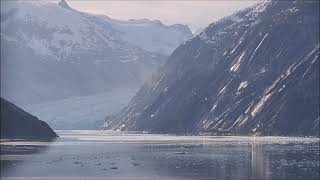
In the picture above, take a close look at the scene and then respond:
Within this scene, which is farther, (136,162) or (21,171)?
(136,162)

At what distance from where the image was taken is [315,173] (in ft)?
473

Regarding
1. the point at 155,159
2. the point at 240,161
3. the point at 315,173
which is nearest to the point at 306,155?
the point at 240,161

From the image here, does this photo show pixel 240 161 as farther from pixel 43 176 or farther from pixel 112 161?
pixel 43 176

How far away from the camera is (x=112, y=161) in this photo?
193 meters

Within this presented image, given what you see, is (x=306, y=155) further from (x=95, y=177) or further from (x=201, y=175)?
(x=95, y=177)

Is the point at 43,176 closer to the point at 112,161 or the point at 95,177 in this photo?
the point at 95,177

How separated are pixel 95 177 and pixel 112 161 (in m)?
45.5

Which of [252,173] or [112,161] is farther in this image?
[112,161]

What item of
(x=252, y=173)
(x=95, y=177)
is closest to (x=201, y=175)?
(x=252, y=173)

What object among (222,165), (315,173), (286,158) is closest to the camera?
(315,173)

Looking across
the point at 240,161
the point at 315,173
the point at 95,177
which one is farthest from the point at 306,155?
the point at 95,177

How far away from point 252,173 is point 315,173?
12436 mm

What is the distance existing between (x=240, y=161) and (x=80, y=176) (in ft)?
148

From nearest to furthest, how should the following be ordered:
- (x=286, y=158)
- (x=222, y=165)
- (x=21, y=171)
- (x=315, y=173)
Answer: (x=315, y=173) → (x=21, y=171) → (x=222, y=165) → (x=286, y=158)
